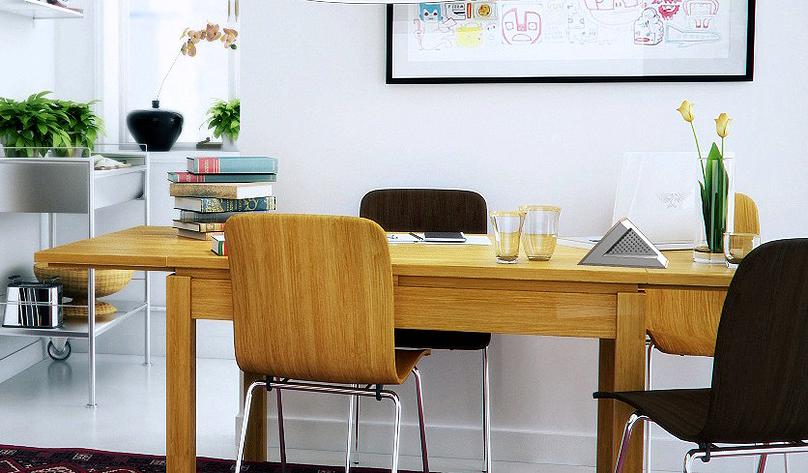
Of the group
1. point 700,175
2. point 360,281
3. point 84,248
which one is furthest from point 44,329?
point 700,175

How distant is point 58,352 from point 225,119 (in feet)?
4.17

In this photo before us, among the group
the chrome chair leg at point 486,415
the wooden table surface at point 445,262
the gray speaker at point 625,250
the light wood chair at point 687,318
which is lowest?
the chrome chair leg at point 486,415

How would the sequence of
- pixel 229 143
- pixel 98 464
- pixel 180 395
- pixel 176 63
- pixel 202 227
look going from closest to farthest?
pixel 180 395
pixel 202 227
pixel 98 464
pixel 229 143
pixel 176 63

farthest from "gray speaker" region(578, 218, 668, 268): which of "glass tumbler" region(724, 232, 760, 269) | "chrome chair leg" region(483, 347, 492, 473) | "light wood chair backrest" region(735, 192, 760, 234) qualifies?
"chrome chair leg" region(483, 347, 492, 473)

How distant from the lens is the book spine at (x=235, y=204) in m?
2.47

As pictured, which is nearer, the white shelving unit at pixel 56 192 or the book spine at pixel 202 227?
the book spine at pixel 202 227

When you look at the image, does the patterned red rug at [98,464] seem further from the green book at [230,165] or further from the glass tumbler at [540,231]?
the glass tumbler at [540,231]

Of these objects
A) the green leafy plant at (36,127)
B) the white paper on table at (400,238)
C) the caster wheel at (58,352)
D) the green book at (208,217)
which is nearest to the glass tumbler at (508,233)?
the white paper on table at (400,238)

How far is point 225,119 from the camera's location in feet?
14.1

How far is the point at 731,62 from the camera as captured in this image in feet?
9.47

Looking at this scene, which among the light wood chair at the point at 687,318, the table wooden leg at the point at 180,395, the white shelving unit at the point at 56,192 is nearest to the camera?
the table wooden leg at the point at 180,395

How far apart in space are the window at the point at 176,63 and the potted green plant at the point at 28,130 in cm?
91

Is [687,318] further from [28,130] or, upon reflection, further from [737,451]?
[28,130]

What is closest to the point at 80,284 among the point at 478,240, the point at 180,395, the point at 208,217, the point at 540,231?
the point at 208,217
